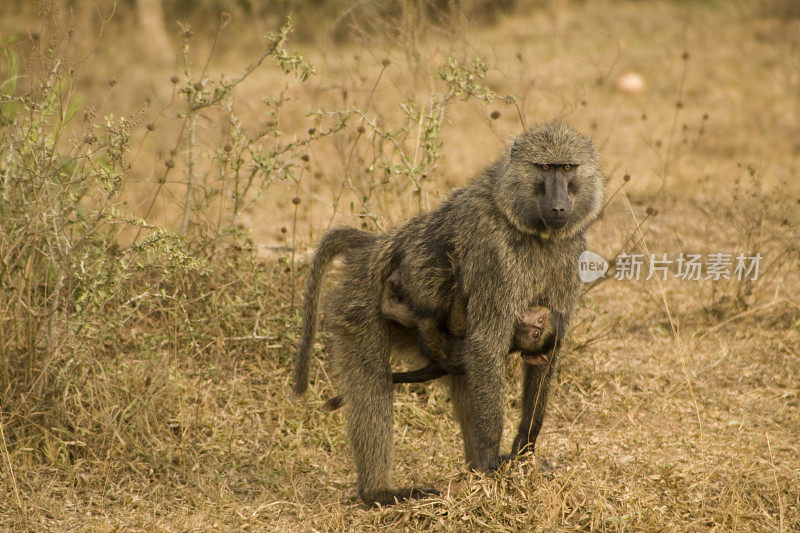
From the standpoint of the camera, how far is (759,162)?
7133 millimetres

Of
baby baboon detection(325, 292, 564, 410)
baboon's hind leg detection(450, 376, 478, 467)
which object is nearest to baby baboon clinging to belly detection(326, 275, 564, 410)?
baby baboon detection(325, 292, 564, 410)

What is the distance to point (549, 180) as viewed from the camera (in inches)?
123

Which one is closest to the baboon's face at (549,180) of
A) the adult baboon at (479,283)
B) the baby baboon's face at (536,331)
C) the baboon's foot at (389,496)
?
the adult baboon at (479,283)

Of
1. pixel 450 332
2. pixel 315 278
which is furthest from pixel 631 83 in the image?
pixel 450 332

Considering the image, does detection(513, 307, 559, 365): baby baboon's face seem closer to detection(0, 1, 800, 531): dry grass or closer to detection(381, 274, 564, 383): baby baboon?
detection(381, 274, 564, 383): baby baboon

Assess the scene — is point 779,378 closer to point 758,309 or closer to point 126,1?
point 758,309

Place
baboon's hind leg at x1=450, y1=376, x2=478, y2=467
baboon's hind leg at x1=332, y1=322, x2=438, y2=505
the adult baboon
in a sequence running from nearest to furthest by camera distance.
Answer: the adult baboon
baboon's hind leg at x1=332, y1=322, x2=438, y2=505
baboon's hind leg at x1=450, y1=376, x2=478, y2=467

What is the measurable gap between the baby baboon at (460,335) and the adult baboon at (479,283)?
44mm

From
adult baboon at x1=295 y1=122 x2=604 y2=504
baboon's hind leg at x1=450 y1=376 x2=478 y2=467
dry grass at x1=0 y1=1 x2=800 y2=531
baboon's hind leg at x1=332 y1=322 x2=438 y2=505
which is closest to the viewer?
adult baboon at x1=295 y1=122 x2=604 y2=504

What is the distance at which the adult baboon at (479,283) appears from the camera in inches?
123

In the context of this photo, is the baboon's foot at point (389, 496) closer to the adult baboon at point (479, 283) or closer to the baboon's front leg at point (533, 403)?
the adult baboon at point (479, 283)

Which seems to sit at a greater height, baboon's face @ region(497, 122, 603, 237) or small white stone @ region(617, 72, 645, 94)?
small white stone @ region(617, 72, 645, 94)

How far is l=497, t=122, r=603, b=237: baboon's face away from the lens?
313 centimetres

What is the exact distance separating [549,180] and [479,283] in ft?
Result: 1.46
